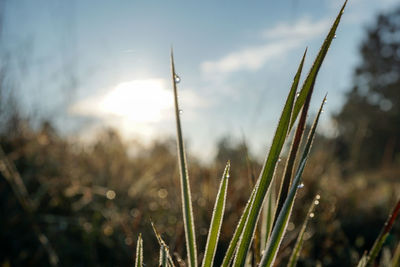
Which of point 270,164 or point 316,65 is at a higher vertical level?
point 316,65

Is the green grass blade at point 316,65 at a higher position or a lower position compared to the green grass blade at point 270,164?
higher

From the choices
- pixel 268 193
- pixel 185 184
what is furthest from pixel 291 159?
pixel 185 184

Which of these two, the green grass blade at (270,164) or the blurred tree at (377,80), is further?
the blurred tree at (377,80)

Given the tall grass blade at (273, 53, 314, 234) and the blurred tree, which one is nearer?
the tall grass blade at (273, 53, 314, 234)

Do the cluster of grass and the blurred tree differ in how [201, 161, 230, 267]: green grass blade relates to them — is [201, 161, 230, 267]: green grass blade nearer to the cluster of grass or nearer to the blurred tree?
the cluster of grass

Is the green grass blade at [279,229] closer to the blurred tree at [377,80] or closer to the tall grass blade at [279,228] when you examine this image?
the tall grass blade at [279,228]

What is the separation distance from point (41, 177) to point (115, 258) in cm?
82

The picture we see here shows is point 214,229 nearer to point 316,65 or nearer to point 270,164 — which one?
point 270,164

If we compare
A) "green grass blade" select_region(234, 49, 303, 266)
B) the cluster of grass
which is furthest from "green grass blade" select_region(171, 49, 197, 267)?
"green grass blade" select_region(234, 49, 303, 266)

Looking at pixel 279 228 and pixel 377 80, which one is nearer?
pixel 279 228

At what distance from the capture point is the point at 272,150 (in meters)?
0.52

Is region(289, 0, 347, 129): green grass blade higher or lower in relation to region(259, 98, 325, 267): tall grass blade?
higher

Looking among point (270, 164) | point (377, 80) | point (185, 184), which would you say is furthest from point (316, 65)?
point (377, 80)

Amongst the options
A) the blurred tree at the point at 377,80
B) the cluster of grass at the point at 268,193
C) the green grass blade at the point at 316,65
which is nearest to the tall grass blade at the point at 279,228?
the cluster of grass at the point at 268,193
